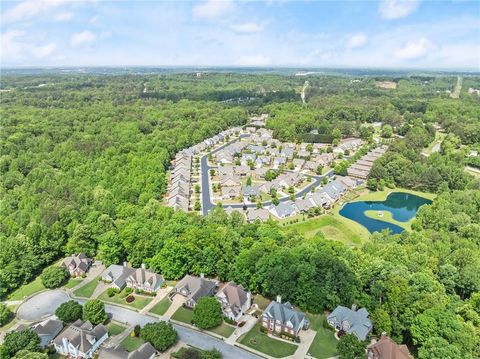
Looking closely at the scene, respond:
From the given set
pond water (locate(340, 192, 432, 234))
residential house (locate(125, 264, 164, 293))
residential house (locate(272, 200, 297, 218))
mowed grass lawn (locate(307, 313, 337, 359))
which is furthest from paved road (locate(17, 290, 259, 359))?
pond water (locate(340, 192, 432, 234))

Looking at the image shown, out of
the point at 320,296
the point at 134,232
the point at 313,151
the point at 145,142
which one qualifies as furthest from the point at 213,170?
the point at 320,296

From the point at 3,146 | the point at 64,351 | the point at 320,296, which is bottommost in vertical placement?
the point at 64,351

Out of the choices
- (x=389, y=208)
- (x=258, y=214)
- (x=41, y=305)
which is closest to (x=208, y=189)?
(x=258, y=214)

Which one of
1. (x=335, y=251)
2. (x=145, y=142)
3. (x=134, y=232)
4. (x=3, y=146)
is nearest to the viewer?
(x=335, y=251)

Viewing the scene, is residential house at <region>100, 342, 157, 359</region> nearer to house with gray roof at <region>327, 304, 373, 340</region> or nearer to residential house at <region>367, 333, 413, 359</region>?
house with gray roof at <region>327, 304, 373, 340</region>

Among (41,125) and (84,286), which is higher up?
(41,125)

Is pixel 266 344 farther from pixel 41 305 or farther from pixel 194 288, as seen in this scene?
pixel 41 305

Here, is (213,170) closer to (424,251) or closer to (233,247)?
(233,247)
